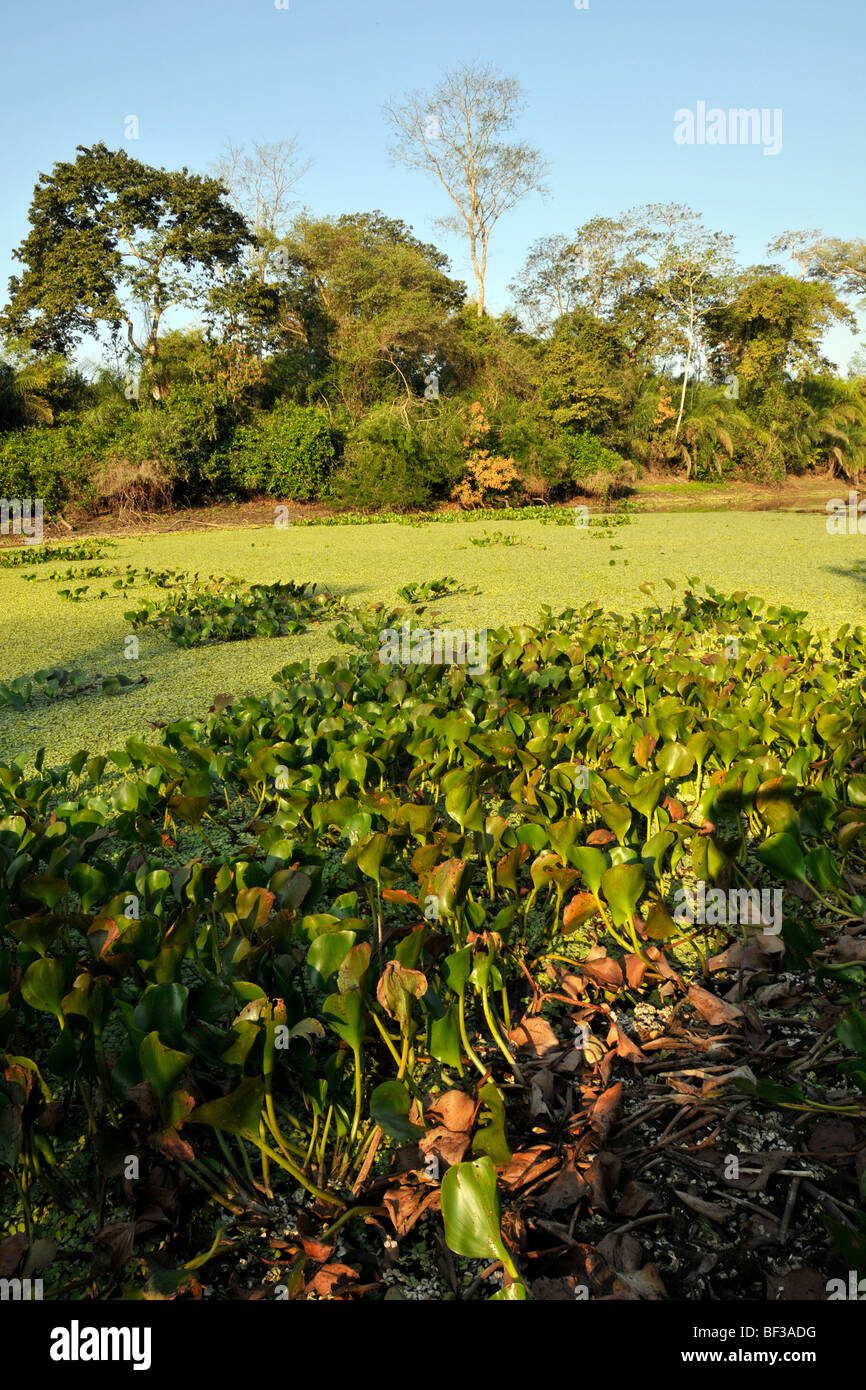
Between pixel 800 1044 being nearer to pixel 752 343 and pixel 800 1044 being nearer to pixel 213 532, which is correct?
pixel 213 532

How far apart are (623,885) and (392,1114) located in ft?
1.75

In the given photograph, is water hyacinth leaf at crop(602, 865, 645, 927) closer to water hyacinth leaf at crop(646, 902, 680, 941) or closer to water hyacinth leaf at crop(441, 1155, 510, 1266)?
water hyacinth leaf at crop(646, 902, 680, 941)

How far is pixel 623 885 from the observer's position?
4.15 feet

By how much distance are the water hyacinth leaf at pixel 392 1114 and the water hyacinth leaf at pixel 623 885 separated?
512 millimetres

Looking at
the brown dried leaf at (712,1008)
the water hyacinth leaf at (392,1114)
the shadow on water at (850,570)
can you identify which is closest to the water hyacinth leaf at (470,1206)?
the water hyacinth leaf at (392,1114)

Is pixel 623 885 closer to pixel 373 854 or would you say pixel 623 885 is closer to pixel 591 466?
pixel 373 854

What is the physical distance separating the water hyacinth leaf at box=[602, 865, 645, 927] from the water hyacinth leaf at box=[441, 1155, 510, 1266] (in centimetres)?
60

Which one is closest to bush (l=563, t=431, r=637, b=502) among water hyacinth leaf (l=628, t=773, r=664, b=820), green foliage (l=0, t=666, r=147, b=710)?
green foliage (l=0, t=666, r=147, b=710)

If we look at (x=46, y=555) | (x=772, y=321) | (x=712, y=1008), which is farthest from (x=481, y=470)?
(x=712, y=1008)

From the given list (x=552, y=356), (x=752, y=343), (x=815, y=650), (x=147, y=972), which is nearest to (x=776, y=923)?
(x=147, y=972)

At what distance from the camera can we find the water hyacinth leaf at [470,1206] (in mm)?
712

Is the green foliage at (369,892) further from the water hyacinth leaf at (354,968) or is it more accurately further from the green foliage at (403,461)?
the green foliage at (403,461)

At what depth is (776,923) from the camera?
56.8 inches

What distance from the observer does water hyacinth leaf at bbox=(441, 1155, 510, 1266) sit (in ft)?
2.34
